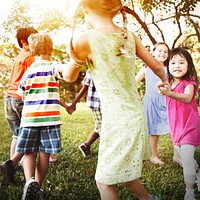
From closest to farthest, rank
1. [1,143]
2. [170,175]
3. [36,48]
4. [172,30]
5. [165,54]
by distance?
[36,48], [170,175], [165,54], [1,143], [172,30]

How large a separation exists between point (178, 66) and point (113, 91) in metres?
0.66

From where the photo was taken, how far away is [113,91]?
114 cm

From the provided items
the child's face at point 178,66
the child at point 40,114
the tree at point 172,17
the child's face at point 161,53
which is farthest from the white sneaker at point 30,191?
the tree at point 172,17

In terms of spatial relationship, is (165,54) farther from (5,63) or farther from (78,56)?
(78,56)

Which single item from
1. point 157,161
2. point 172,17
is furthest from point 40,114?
point 172,17

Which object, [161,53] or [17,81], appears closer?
[17,81]

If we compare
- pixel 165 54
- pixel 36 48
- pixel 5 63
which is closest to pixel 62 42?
pixel 5 63

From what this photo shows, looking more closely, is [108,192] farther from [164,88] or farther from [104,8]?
[104,8]

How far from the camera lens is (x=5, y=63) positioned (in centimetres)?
251

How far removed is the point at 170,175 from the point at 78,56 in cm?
100

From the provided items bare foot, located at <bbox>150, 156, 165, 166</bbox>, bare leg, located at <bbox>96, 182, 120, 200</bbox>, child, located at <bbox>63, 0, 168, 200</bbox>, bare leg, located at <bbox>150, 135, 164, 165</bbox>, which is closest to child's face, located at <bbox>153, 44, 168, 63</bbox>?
bare leg, located at <bbox>150, 135, 164, 165</bbox>

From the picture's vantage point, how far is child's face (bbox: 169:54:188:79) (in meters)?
1.70

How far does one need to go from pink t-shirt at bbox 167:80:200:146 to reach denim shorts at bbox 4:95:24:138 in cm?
72

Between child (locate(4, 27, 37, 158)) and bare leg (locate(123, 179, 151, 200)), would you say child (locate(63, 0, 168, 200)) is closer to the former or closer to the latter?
bare leg (locate(123, 179, 151, 200))
